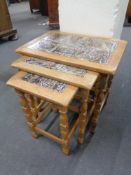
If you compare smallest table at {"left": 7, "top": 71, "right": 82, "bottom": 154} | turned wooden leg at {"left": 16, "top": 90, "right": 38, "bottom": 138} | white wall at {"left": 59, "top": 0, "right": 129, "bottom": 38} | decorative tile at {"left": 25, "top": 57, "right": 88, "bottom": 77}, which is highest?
white wall at {"left": 59, "top": 0, "right": 129, "bottom": 38}

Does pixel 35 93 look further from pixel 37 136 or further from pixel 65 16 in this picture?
pixel 65 16

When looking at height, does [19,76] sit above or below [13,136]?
above

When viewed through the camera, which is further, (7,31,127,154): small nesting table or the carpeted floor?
the carpeted floor

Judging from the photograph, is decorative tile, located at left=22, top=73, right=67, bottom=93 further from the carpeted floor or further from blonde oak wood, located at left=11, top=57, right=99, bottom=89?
the carpeted floor

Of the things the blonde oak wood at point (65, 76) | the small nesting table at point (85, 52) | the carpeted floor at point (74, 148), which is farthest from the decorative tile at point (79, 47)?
the carpeted floor at point (74, 148)

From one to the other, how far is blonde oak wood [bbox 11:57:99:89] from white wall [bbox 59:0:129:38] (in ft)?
1.51

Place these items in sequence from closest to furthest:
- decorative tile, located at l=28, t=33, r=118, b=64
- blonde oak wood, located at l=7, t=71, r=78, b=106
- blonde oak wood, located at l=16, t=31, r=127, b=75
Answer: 1. blonde oak wood, located at l=7, t=71, r=78, b=106
2. blonde oak wood, located at l=16, t=31, r=127, b=75
3. decorative tile, located at l=28, t=33, r=118, b=64

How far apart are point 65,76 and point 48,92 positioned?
0.40 ft

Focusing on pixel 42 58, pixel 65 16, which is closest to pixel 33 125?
pixel 42 58

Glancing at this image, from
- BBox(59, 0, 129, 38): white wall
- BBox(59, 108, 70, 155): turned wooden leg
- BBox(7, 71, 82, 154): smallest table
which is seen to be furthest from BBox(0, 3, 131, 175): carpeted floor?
BBox(59, 0, 129, 38): white wall

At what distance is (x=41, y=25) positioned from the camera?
11.8 ft

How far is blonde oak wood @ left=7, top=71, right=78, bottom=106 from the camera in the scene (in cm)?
66

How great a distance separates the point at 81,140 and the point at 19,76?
63 centimetres

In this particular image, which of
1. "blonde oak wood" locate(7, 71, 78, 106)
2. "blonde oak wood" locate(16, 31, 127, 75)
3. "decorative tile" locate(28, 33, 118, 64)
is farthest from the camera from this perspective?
"decorative tile" locate(28, 33, 118, 64)
